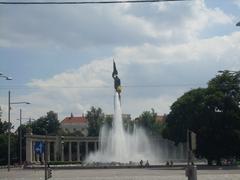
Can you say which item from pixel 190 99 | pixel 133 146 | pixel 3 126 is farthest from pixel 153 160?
pixel 3 126

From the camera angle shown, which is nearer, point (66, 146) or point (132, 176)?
point (132, 176)

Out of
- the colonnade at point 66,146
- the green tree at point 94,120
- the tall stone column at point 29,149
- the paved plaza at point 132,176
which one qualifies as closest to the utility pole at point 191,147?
the paved plaza at point 132,176

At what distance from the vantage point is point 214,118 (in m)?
89.4

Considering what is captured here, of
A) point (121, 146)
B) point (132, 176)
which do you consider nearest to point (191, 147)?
point (132, 176)

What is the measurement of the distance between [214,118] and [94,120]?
100434 mm

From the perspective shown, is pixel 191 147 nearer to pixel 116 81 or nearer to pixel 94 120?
pixel 116 81

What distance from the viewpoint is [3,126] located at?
517 ft

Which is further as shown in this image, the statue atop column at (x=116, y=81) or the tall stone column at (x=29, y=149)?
the tall stone column at (x=29, y=149)

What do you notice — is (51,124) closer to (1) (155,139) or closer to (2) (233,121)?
(1) (155,139)

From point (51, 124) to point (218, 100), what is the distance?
11244 centimetres

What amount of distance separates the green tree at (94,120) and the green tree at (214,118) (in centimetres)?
8804

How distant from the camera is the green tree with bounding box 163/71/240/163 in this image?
88.8 metres

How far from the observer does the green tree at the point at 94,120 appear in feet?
598

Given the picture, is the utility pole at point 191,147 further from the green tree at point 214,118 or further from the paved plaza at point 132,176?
the green tree at point 214,118
